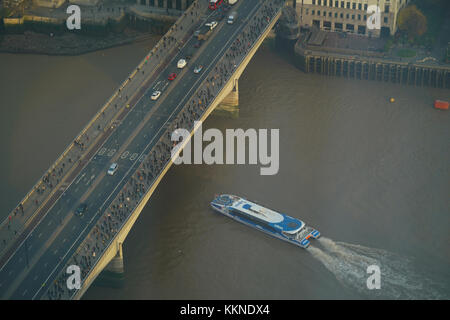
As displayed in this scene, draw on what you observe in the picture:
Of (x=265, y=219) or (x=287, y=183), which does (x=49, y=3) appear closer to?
(x=287, y=183)

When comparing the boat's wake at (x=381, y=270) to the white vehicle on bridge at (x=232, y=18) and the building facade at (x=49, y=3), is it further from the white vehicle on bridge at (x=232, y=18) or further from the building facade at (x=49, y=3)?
the building facade at (x=49, y=3)

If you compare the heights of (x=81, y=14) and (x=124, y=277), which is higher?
(x=81, y=14)

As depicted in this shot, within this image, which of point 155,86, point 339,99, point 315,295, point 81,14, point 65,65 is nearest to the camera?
point 315,295

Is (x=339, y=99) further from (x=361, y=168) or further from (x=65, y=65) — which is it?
(x=65, y=65)

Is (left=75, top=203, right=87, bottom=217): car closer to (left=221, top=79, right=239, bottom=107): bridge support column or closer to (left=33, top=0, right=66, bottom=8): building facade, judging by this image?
(left=221, top=79, right=239, bottom=107): bridge support column

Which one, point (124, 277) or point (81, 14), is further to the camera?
point (81, 14)

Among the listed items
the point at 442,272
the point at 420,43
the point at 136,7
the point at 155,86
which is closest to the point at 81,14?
the point at 136,7

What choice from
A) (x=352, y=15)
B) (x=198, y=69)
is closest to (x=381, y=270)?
(x=198, y=69)

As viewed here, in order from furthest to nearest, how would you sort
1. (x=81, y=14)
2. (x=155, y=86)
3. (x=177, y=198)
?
(x=81, y=14) → (x=155, y=86) → (x=177, y=198)

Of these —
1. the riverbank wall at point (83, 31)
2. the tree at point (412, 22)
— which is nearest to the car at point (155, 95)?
the riverbank wall at point (83, 31)
